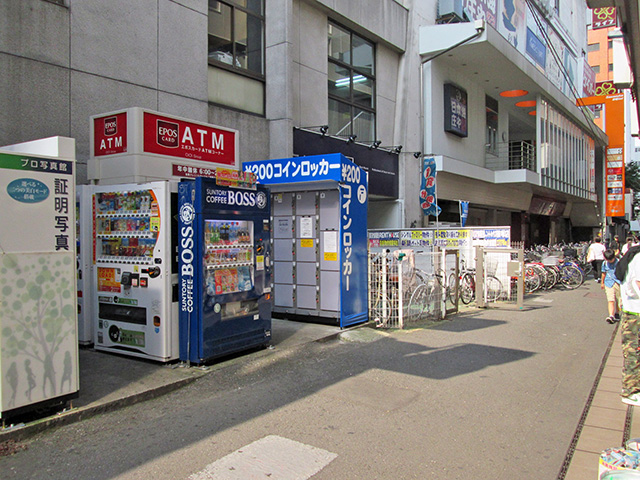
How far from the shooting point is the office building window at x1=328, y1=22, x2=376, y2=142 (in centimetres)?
1505

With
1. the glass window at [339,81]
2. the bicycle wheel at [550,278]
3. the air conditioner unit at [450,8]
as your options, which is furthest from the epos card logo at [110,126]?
the air conditioner unit at [450,8]

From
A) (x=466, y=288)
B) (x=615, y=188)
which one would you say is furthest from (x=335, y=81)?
(x=615, y=188)

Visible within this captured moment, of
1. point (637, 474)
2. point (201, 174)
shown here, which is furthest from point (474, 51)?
point (637, 474)

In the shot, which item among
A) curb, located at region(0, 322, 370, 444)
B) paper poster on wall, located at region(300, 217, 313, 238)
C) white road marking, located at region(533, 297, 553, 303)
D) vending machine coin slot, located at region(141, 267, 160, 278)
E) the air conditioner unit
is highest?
the air conditioner unit

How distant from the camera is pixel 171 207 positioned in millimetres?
6320

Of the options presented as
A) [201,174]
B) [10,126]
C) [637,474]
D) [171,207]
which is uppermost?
[10,126]

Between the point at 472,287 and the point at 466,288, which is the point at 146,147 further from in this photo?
the point at 472,287

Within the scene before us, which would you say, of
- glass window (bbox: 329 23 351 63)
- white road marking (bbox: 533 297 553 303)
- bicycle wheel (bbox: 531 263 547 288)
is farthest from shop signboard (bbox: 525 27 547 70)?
white road marking (bbox: 533 297 553 303)

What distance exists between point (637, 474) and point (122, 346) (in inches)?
235

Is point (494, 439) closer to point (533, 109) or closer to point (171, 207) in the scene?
point (171, 207)

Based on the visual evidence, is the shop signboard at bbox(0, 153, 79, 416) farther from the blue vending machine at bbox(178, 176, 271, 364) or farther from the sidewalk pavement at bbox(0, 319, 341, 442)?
the blue vending machine at bbox(178, 176, 271, 364)

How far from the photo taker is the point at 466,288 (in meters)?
13.2

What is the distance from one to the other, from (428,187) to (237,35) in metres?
9.43

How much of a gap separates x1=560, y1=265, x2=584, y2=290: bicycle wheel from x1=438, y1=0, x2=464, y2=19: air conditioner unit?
10497 millimetres
